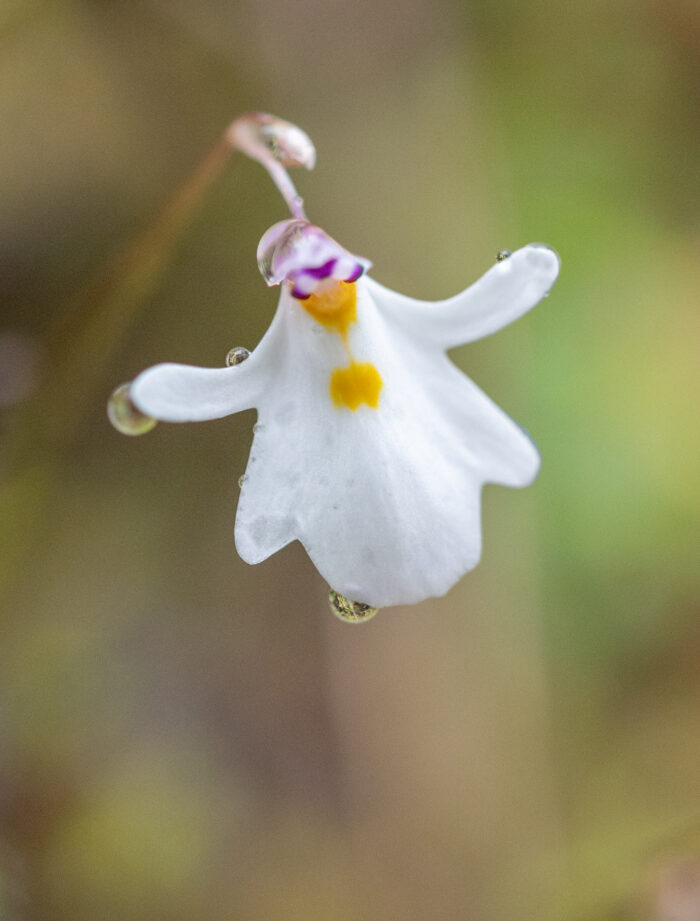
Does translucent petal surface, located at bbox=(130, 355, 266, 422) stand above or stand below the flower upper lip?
below

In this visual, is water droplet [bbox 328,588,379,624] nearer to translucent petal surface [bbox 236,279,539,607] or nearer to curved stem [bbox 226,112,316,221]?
translucent petal surface [bbox 236,279,539,607]

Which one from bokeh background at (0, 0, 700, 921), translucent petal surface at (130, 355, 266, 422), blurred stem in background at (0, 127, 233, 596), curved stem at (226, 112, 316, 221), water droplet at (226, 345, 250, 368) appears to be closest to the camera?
translucent petal surface at (130, 355, 266, 422)

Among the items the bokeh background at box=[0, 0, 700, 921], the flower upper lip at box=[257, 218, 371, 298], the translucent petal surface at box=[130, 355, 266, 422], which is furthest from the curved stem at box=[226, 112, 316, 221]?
the bokeh background at box=[0, 0, 700, 921]

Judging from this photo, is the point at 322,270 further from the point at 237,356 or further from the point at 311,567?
the point at 311,567

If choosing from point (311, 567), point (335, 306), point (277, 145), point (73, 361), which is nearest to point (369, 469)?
point (335, 306)

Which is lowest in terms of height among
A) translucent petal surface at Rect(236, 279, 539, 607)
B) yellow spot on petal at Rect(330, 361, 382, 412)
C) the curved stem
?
translucent petal surface at Rect(236, 279, 539, 607)

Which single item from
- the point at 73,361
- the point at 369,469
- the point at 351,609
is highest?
the point at 73,361

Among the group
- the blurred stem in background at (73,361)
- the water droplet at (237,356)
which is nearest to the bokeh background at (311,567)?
the blurred stem in background at (73,361)

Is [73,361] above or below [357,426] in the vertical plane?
above

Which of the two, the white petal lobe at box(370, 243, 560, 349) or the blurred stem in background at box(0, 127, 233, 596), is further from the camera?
the blurred stem in background at box(0, 127, 233, 596)
